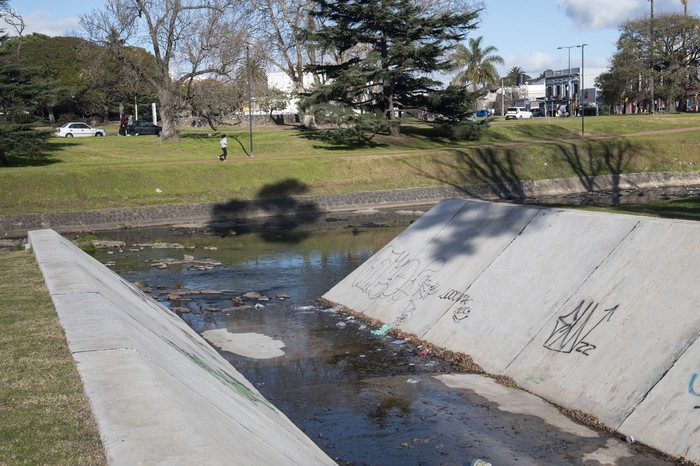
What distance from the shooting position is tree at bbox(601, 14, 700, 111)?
2955 inches

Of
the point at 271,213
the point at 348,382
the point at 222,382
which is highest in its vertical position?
the point at 222,382

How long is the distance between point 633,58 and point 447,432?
76010mm

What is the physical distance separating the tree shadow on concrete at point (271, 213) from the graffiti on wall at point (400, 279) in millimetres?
13980

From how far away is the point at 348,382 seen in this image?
11.0m

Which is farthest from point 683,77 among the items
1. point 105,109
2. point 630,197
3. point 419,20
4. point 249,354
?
point 249,354

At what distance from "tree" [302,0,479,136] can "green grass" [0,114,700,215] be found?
3.28 meters

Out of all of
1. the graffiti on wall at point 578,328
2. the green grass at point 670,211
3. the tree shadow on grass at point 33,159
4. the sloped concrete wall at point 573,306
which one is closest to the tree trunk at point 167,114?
the tree shadow on grass at point 33,159

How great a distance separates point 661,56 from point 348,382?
7406 centimetres

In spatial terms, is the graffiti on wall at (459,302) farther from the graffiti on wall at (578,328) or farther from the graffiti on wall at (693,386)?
the graffiti on wall at (693,386)

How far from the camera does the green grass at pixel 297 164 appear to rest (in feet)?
120

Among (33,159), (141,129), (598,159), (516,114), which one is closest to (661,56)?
(516,114)

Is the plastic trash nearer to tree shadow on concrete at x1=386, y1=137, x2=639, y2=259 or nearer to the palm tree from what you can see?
tree shadow on concrete at x1=386, y1=137, x2=639, y2=259

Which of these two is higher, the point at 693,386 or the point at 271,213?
the point at 693,386

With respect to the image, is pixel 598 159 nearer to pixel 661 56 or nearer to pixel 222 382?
pixel 661 56
